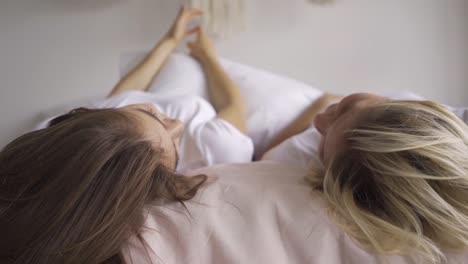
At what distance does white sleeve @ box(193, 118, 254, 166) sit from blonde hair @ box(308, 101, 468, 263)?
27 centimetres

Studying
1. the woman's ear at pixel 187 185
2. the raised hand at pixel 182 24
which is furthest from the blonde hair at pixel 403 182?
the raised hand at pixel 182 24

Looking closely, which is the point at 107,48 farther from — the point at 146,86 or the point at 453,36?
Result: the point at 453,36

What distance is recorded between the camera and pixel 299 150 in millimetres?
826

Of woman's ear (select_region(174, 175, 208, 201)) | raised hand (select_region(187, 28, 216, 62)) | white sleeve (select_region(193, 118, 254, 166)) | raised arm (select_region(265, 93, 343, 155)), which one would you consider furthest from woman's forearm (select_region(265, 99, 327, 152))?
woman's ear (select_region(174, 175, 208, 201))

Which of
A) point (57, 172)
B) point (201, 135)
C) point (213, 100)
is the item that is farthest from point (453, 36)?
point (57, 172)

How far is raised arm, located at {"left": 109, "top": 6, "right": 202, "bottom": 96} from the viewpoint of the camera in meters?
1.05

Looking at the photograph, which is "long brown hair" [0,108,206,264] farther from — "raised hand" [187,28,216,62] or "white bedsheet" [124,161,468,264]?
"raised hand" [187,28,216,62]

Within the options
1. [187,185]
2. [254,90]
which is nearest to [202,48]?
[254,90]

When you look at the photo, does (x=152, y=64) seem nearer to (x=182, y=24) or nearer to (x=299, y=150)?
(x=182, y=24)

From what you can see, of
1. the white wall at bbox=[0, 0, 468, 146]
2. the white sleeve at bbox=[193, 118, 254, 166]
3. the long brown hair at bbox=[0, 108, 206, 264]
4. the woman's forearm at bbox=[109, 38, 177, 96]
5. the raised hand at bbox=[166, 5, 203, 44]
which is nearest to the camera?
the long brown hair at bbox=[0, 108, 206, 264]

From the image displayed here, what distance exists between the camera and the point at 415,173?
0.49 meters

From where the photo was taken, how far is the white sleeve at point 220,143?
2.63 feet

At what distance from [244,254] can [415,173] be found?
25 cm

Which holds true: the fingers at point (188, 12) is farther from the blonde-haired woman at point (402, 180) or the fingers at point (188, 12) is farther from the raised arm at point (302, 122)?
the blonde-haired woman at point (402, 180)
